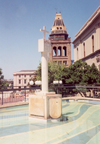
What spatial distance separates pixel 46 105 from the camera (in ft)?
24.4

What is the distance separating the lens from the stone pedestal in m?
7.50

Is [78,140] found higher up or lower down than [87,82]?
lower down

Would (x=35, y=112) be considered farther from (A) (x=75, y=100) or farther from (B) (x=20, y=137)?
(A) (x=75, y=100)

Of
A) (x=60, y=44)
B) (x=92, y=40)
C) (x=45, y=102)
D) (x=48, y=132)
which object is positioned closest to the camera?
(x=48, y=132)

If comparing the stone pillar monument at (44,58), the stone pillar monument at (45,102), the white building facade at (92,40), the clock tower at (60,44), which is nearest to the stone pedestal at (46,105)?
the stone pillar monument at (45,102)

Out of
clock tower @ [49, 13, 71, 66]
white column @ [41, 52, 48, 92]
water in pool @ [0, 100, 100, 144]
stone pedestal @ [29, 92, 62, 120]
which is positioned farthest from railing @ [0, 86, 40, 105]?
clock tower @ [49, 13, 71, 66]

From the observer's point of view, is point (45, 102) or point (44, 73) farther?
point (44, 73)

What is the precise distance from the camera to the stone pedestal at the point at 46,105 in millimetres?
7497

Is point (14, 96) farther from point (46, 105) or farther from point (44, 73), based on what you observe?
point (46, 105)

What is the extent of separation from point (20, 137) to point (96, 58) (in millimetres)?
25686

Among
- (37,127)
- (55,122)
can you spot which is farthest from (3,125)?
(55,122)

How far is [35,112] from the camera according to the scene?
25.9ft

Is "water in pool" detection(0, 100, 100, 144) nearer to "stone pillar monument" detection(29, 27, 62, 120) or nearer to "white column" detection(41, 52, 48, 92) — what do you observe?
"stone pillar monument" detection(29, 27, 62, 120)

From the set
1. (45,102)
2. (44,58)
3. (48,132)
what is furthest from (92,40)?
(48,132)
